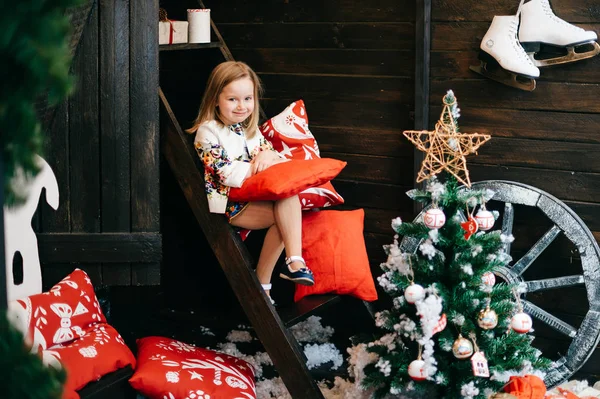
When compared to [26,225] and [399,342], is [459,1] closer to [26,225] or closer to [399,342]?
[399,342]

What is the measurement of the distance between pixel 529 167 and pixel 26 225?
1861 mm

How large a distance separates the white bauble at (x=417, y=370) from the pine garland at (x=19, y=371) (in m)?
1.89

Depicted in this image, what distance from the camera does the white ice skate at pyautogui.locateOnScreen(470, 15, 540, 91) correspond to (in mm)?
3027

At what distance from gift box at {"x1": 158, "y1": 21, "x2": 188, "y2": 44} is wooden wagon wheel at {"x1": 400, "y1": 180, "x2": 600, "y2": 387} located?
1.15 meters

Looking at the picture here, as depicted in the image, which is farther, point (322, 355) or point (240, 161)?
point (322, 355)

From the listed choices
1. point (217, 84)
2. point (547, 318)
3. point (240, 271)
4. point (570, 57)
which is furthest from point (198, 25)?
point (547, 318)

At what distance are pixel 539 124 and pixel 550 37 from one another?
0.34 meters

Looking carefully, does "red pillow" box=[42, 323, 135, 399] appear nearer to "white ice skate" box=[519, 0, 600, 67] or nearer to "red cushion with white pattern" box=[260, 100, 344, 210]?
"red cushion with white pattern" box=[260, 100, 344, 210]

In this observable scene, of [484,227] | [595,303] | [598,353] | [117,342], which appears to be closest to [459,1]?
[484,227]

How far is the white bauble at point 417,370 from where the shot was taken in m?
2.49

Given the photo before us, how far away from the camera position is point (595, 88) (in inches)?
119

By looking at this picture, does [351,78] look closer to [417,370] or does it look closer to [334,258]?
[334,258]

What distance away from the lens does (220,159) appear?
112 inches

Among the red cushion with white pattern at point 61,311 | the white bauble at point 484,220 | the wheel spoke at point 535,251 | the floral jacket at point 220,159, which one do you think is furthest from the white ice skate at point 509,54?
the red cushion with white pattern at point 61,311
